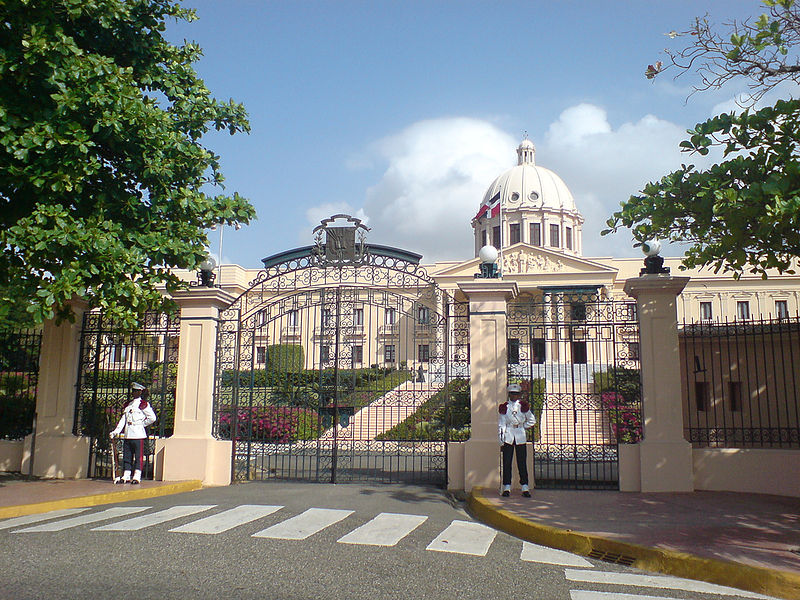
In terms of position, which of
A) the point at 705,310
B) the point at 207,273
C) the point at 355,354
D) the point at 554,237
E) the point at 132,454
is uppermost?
the point at 554,237

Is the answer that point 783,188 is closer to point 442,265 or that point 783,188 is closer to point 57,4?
point 57,4

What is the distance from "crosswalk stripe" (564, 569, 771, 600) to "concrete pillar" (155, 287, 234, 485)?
21.5 ft

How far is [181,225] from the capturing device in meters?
9.21

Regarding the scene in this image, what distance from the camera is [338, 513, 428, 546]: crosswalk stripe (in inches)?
244

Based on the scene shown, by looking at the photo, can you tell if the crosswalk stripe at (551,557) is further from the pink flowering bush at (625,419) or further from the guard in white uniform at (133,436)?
the guard in white uniform at (133,436)

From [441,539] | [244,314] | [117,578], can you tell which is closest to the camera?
[117,578]

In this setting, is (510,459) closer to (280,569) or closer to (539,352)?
(280,569)

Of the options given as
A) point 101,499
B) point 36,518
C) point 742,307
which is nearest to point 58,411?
point 101,499

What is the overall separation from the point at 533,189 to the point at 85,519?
60.6 metres

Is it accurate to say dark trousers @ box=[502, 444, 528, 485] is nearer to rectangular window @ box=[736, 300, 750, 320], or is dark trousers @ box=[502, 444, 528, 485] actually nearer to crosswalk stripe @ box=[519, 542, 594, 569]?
crosswalk stripe @ box=[519, 542, 594, 569]

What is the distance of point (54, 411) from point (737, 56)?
430 inches

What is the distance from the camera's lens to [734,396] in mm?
11039

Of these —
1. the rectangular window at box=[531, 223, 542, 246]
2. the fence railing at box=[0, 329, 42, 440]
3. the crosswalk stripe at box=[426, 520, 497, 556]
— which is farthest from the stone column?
the rectangular window at box=[531, 223, 542, 246]

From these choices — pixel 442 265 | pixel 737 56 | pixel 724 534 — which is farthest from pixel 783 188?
pixel 442 265
